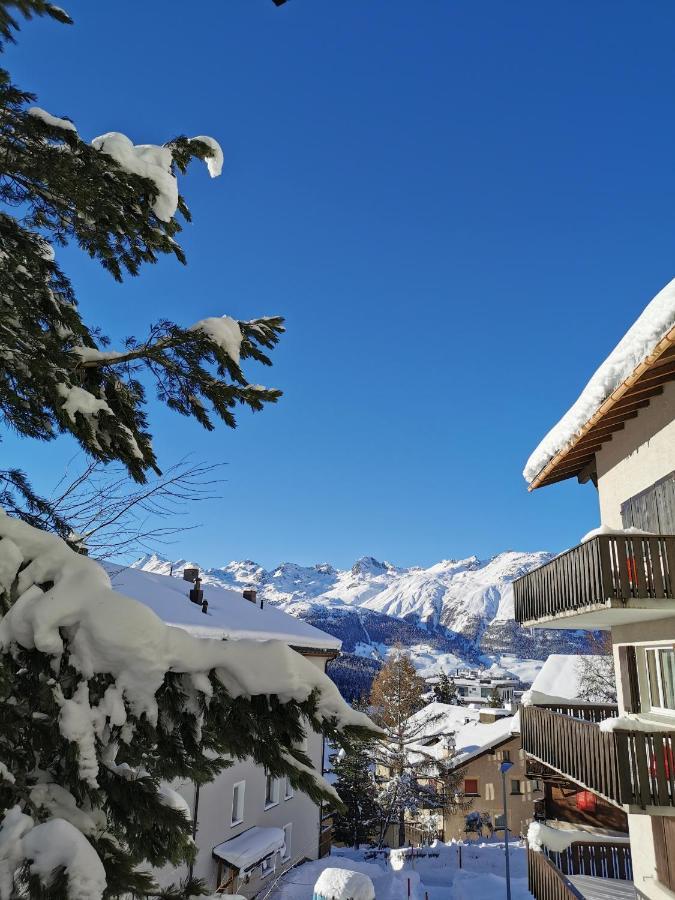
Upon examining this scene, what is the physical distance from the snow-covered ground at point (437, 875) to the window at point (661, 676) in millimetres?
11465

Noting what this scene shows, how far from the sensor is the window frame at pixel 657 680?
33.3 feet

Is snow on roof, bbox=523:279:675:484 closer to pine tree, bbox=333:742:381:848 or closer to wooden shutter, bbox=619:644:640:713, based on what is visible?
wooden shutter, bbox=619:644:640:713

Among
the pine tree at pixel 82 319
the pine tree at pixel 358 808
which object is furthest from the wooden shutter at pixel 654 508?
the pine tree at pixel 358 808

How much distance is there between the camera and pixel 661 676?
10.5 metres

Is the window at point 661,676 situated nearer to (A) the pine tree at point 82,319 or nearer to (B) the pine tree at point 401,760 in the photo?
(A) the pine tree at point 82,319

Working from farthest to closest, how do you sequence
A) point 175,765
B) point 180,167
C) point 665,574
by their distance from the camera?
point 665,574
point 180,167
point 175,765

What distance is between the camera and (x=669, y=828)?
1021 cm

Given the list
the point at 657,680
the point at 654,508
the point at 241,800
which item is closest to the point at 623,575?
the point at 654,508

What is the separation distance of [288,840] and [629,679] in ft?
50.6

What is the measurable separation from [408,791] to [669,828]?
26281mm

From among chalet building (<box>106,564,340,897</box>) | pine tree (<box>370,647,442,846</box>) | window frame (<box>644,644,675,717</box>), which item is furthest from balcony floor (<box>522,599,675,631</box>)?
pine tree (<box>370,647,442,846</box>)

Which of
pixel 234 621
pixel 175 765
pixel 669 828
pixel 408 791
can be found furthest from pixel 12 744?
pixel 408 791

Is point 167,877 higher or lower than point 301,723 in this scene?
lower

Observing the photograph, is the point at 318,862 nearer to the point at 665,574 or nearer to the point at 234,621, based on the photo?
the point at 234,621
